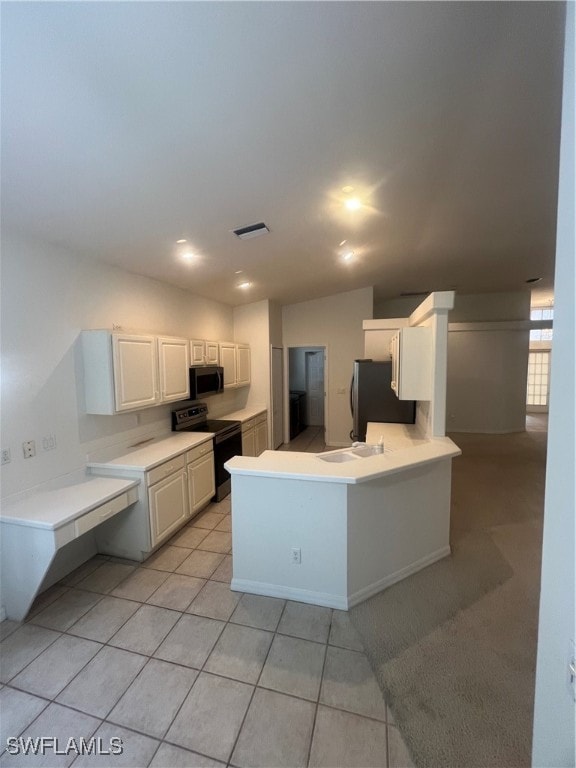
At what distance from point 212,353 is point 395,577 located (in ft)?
10.8

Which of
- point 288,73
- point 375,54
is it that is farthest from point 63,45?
point 375,54

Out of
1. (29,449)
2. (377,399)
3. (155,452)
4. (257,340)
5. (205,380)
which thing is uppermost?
(257,340)

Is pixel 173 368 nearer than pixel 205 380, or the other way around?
pixel 173 368

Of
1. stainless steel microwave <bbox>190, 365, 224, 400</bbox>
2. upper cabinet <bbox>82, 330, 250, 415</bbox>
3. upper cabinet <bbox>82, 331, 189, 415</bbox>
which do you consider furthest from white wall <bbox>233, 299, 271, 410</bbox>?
upper cabinet <bbox>82, 331, 189, 415</bbox>

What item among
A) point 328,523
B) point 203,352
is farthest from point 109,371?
point 328,523

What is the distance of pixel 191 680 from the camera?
176cm

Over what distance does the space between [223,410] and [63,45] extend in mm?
4523

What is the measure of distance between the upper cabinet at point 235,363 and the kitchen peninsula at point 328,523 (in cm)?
252

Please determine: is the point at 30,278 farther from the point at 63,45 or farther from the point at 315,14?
the point at 315,14

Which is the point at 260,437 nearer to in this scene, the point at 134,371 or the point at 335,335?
the point at 335,335

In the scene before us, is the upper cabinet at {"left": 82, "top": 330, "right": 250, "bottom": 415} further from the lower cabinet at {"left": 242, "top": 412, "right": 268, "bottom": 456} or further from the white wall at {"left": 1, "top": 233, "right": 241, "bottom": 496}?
the lower cabinet at {"left": 242, "top": 412, "right": 268, "bottom": 456}

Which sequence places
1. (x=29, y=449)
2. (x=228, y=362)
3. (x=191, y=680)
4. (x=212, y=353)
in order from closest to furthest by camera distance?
(x=191, y=680) < (x=29, y=449) < (x=212, y=353) < (x=228, y=362)

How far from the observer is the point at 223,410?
5.34 meters

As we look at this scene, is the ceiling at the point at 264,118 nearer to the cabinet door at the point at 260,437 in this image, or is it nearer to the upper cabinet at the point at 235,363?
the upper cabinet at the point at 235,363
